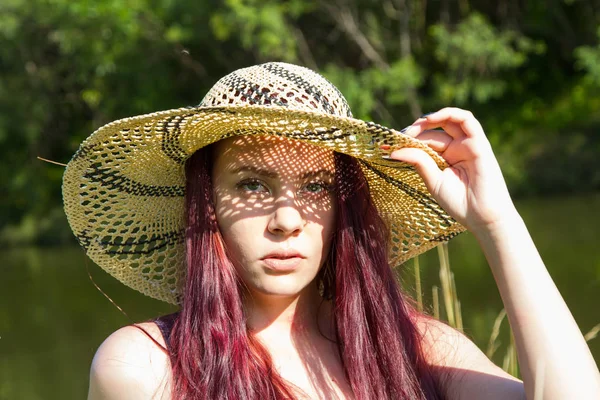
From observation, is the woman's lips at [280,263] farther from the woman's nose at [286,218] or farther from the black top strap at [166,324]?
the black top strap at [166,324]

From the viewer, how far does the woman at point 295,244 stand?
4.74 ft

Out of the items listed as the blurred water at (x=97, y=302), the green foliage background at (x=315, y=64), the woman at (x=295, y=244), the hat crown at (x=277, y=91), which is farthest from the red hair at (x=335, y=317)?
the green foliage background at (x=315, y=64)

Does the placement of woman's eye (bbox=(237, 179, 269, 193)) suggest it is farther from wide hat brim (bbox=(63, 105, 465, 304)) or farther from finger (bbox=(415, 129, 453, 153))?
finger (bbox=(415, 129, 453, 153))

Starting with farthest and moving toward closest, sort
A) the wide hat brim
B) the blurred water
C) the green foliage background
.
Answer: the green foliage background < the blurred water < the wide hat brim

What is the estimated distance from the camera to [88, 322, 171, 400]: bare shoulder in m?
1.45

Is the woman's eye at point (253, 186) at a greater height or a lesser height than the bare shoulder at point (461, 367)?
greater

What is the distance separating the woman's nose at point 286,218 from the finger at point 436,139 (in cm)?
27

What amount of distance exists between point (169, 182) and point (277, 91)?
13.5 inches

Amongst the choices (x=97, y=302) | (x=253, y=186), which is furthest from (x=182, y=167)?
(x=97, y=302)

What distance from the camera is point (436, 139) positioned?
158 cm

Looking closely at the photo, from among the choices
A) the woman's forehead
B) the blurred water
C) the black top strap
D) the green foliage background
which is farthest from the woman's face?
the green foliage background

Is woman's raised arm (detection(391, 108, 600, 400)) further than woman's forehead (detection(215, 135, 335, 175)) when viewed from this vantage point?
No

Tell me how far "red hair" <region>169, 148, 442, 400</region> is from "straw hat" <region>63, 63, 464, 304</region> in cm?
8

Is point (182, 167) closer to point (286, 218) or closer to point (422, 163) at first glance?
point (286, 218)
